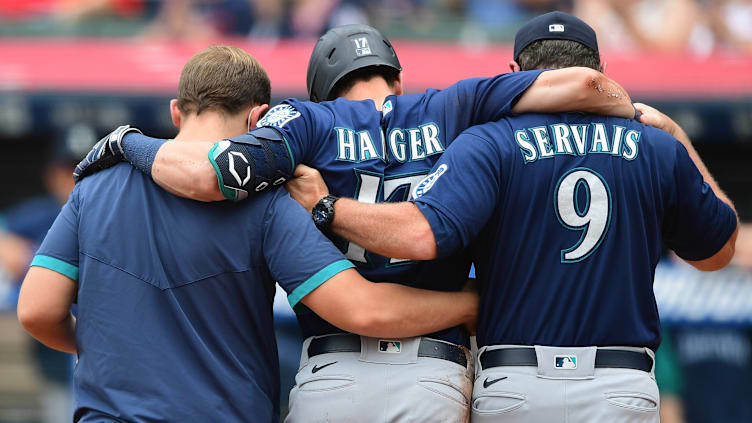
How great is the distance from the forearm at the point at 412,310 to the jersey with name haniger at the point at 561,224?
9 centimetres

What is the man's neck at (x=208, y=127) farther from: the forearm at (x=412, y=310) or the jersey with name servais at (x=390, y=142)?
the forearm at (x=412, y=310)

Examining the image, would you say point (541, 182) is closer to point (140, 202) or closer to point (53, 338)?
point (140, 202)

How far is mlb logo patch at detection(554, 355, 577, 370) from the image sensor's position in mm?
2660

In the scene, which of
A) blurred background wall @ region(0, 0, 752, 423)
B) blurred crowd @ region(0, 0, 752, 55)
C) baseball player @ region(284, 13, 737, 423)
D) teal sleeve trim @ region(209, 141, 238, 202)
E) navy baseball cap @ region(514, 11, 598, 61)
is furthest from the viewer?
blurred crowd @ region(0, 0, 752, 55)

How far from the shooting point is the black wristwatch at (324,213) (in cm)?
264

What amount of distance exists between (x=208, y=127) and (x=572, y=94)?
1.11 meters

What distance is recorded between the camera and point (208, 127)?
275 centimetres

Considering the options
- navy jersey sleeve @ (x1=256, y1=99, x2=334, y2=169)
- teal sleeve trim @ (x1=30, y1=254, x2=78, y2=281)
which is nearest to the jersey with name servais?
navy jersey sleeve @ (x1=256, y1=99, x2=334, y2=169)

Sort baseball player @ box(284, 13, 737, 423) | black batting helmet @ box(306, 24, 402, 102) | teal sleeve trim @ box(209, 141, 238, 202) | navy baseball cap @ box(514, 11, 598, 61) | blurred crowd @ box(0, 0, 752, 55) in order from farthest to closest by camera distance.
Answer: blurred crowd @ box(0, 0, 752, 55) → black batting helmet @ box(306, 24, 402, 102) → navy baseball cap @ box(514, 11, 598, 61) → baseball player @ box(284, 13, 737, 423) → teal sleeve trim @ box(209, 141, 238, 202)

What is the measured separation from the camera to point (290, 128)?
8.82 feet

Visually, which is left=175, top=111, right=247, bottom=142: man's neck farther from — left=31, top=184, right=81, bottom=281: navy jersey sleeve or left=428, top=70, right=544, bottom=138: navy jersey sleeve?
left=428, top=70, right=544, bottom=138: navy jersey sleeve

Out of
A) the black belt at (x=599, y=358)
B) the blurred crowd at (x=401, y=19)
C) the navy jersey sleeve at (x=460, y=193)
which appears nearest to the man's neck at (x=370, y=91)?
the navy jersey sleeve at (x=460, y=193)

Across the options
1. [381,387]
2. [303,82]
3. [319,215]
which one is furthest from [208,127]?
[303,82]

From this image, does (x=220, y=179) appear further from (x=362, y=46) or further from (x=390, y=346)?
(x=362, y=46)
